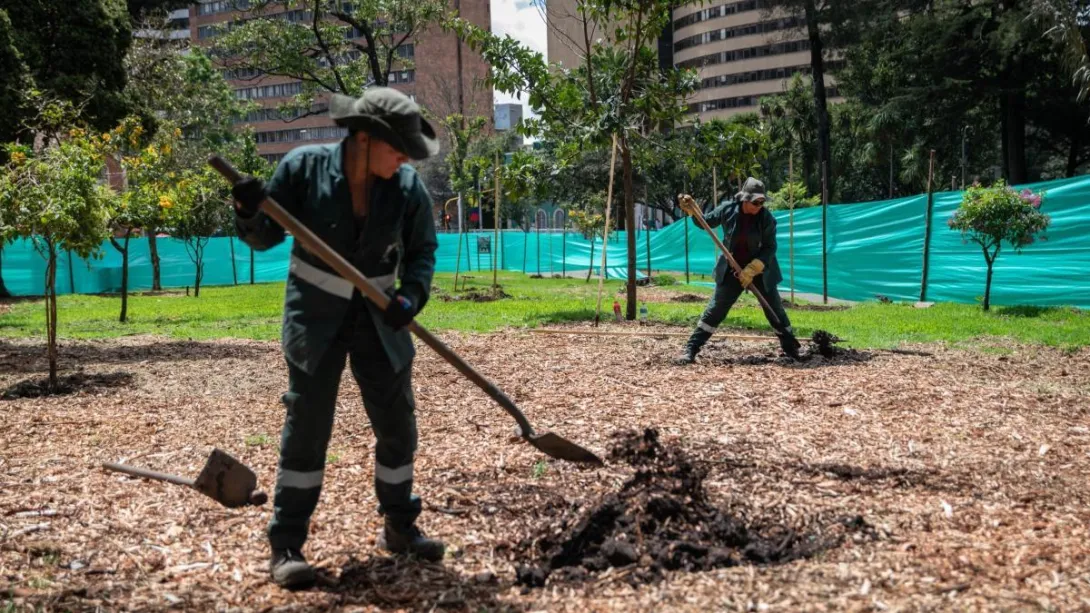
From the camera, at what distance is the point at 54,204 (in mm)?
7480

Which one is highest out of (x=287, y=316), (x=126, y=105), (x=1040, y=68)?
(x=1040, y=68)

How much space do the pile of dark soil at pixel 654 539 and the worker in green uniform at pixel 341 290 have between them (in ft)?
2.55

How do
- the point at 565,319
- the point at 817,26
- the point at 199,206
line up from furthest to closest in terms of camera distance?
the point at 817,26 → the point at 199,206 → the point at 565,319

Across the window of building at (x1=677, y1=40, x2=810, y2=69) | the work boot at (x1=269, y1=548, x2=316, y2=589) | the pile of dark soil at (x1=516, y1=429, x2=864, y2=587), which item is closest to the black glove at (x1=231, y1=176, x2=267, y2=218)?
the work boot at (x1=269, y1=548, x2=316, y2=589)

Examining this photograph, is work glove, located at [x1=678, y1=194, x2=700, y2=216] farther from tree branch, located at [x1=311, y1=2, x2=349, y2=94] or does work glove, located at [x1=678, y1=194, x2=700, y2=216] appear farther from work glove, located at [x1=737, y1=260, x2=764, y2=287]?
tree branch, located at [x1=311, y1=2, x2=349, y2=94]

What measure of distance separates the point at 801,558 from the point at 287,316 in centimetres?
221

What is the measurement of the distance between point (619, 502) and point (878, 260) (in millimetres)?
14281

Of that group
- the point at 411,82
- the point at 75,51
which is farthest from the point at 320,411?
the point at 411,82

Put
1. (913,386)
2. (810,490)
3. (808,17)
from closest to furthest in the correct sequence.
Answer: (810,490), (913,386), (808,17)

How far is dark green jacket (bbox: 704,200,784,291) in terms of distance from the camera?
28.6ft

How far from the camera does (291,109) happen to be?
2450 centimetres

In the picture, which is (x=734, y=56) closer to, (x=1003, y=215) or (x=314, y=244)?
(x=1003, y=215)

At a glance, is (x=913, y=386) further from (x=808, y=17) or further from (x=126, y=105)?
(x=808, y=17)

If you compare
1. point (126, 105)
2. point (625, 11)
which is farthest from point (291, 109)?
point (625, 11)
